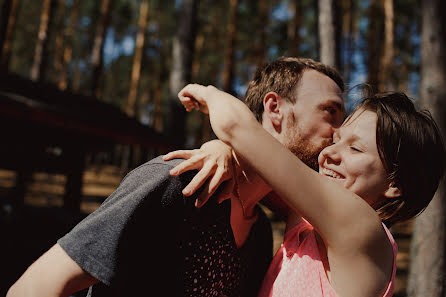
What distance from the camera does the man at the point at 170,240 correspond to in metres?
1.15

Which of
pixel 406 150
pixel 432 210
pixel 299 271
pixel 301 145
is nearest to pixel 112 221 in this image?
pixel 299 271

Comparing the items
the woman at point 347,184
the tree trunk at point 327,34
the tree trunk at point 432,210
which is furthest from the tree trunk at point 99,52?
the woman at point 347,184

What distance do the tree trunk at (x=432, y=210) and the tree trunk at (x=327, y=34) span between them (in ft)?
3.09

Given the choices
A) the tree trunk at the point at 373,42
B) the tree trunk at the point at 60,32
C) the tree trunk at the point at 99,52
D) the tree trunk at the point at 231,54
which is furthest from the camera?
the tree trunk at the point at 60,32

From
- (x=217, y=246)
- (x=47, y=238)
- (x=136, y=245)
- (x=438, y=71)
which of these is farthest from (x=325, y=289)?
(x=47, y=238)

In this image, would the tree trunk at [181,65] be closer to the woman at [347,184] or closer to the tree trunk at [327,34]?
the tree trunk at [327,34]

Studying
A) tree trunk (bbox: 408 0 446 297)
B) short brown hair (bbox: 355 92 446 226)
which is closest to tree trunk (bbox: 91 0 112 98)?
tree trunk (bbox: 408 0 446 297)

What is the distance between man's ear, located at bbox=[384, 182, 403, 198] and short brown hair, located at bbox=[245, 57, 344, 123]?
670 mm

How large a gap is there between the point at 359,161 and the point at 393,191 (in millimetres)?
233

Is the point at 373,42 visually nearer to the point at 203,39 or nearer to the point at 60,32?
the point at 203,39

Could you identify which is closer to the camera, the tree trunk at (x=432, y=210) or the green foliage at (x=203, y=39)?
the tree trunk at (x=432, y=210)

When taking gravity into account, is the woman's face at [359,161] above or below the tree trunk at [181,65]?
below

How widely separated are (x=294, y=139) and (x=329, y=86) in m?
Answer: 0.39

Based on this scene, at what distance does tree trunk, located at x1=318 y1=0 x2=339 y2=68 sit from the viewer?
4188 mm
